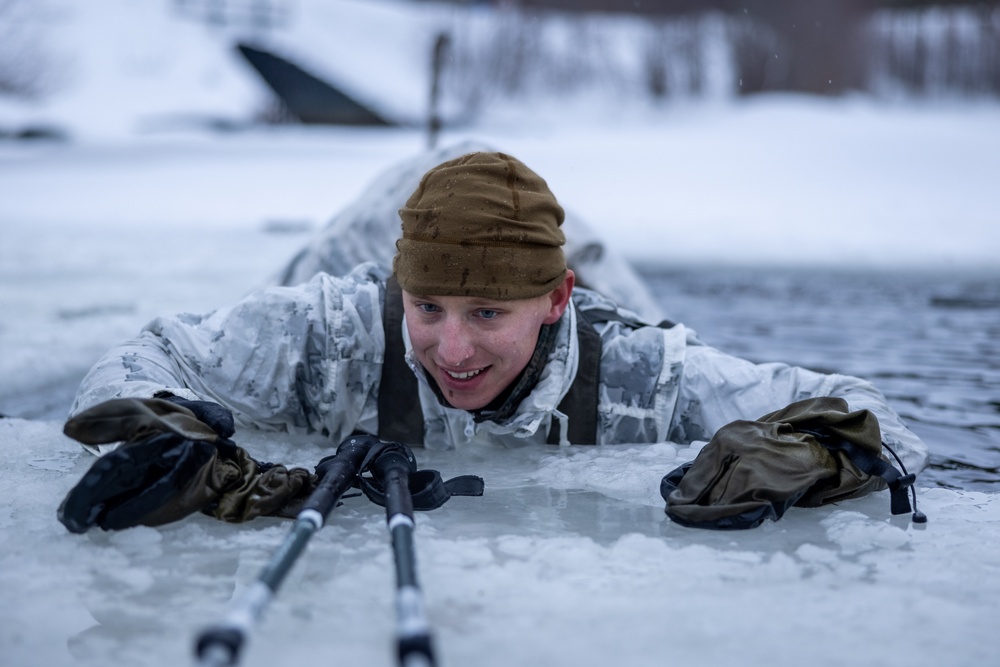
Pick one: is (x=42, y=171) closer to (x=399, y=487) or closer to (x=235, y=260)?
(x=235, y=260)

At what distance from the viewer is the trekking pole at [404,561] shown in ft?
4.61

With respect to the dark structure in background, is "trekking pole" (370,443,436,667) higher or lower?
lower

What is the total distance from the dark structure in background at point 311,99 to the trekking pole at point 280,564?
19083 millimetres

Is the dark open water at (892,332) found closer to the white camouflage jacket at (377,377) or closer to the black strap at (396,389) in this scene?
the white camouflage jacket at (377,377)

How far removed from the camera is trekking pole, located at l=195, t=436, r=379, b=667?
1388 mm

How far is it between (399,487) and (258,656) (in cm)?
57

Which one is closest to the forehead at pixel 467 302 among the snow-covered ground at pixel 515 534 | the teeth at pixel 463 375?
the teeth at pixel 463 375

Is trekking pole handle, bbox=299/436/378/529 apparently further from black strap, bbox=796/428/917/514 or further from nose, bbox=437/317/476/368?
black strap, bbox=796/428/917/514

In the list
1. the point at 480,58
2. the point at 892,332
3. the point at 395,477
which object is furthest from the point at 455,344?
the point at 480,58

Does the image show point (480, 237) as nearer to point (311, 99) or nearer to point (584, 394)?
point (584, 394)

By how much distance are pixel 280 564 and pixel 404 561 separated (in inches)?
7.5

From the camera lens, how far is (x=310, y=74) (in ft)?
69.9

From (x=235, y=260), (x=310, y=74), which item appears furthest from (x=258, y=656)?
(x=310, y=74)

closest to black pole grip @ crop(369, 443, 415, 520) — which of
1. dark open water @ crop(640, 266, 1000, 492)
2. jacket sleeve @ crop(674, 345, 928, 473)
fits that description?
jacket sleeve @ crop(674, 345, 928, 473)
